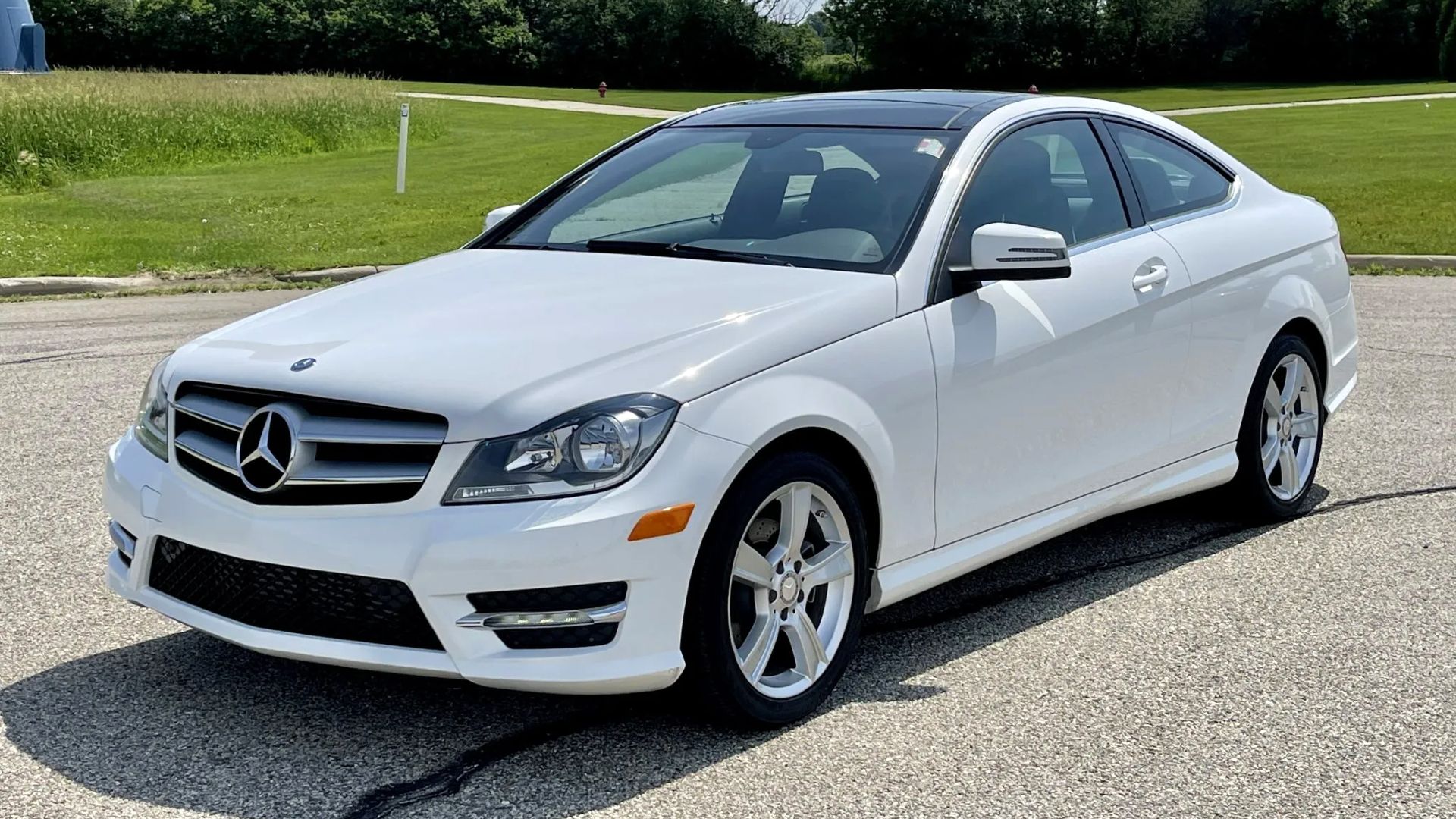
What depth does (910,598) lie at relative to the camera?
5375 millimetres

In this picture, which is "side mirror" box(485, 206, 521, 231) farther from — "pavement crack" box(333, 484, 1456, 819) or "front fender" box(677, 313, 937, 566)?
"pavement crack" box(333, 484, 1456, 819)

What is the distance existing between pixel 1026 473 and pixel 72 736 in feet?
9.13

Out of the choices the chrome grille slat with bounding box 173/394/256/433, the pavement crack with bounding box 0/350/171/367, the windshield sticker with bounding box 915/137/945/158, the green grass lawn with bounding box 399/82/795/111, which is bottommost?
the green grass lawn with bounding box 399/82/795/111

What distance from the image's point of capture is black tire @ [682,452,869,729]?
3.82 meters

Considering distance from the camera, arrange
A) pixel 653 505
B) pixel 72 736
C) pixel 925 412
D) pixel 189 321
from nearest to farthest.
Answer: pixel 653 505
pixel 72 736
pixel 925 412
pixel 189 321

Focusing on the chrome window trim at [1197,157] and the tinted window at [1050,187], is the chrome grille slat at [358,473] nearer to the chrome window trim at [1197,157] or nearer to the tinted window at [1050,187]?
the tinted window at [1050,187]

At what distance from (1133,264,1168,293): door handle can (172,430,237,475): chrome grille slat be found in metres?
2.94

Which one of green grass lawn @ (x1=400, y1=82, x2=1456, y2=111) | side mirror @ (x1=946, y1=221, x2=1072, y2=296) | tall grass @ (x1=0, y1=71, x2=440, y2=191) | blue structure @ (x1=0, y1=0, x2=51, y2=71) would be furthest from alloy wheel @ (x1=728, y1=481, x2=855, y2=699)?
green grass lawn @ (x1=400, y1=82, x2=1456, y2=111)

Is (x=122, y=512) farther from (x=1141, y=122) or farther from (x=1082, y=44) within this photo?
(x=1082, y=44)

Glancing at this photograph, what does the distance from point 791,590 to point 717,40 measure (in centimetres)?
8269

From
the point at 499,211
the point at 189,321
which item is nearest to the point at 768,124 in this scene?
the point at 499,211

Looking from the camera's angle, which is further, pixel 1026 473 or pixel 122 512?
pixel 1026 473

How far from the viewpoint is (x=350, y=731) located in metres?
4.07

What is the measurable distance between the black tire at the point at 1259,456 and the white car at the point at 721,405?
24 millimetres
